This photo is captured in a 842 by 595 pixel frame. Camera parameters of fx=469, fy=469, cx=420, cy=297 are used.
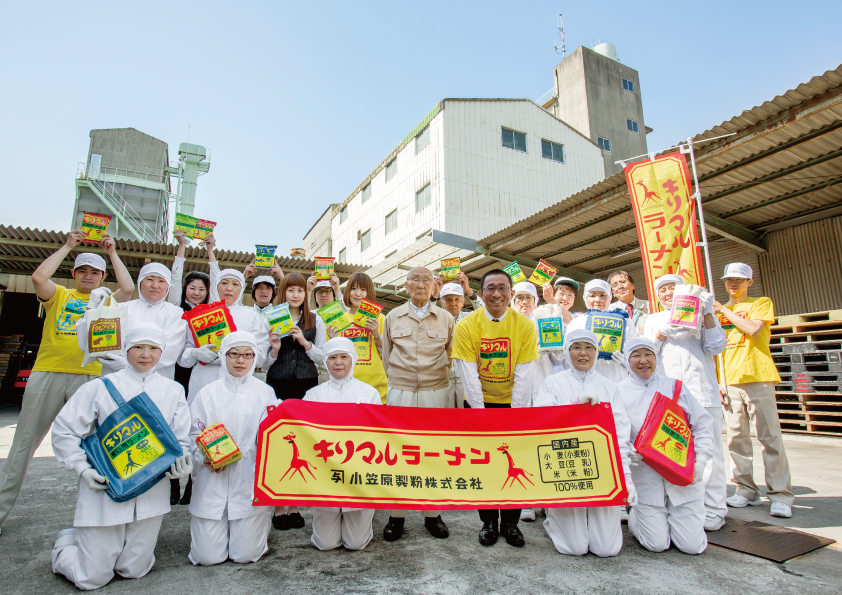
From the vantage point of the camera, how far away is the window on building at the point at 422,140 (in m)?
20.5

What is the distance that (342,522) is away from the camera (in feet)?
11.8

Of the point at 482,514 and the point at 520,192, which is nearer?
the point at 482,514

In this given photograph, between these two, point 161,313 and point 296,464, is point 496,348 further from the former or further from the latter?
point 161,313

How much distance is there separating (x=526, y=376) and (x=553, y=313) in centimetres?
134

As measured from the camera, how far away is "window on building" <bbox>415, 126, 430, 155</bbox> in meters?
20.5

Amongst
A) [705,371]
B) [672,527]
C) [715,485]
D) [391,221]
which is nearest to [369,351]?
[672,527]

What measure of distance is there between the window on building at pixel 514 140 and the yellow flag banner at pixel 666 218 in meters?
14.6

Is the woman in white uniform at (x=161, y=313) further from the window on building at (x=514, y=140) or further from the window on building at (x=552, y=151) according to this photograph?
the window on building at (x=552, y=151)

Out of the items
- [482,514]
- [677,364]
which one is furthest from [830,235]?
[482,514]

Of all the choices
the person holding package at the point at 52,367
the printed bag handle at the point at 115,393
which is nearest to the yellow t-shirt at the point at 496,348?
the printed bag handle at the point at 115,393

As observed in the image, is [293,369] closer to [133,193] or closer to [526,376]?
[526,376]

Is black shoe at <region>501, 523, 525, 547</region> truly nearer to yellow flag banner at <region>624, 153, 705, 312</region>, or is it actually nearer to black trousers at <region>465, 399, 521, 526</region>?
black trousers at <region>465, 399, 521, 526</region>

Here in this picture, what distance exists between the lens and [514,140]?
21281 mm

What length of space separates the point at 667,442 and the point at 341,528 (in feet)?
8.49
